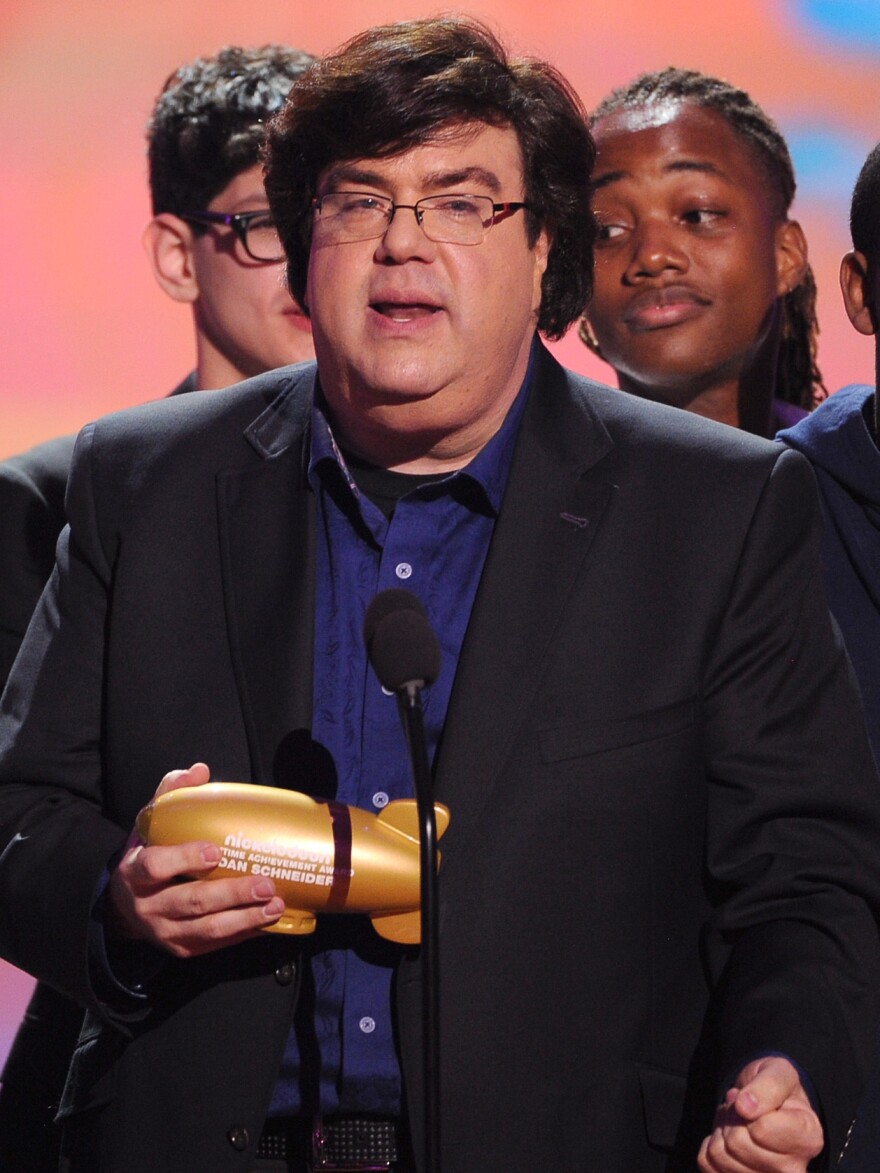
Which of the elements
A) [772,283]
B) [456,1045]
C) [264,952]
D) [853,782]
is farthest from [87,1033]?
[772,283]

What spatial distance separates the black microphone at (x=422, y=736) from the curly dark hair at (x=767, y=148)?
1.53m

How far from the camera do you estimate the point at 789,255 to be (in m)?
2.78

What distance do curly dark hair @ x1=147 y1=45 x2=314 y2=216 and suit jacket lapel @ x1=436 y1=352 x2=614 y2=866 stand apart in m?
1.07

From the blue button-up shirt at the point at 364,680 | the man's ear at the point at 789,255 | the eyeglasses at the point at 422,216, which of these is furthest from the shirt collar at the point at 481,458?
the man's ear at the point at 789,255

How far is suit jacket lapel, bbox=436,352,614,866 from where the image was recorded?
1.77 m

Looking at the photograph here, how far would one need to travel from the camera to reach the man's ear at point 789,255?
9.07ft

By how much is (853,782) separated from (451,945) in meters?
0.46

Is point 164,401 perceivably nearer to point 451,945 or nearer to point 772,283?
point 451,945

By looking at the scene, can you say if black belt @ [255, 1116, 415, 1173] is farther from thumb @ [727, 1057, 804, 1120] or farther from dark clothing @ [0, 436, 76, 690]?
dark clothing @ [0, 436, 76, 690]

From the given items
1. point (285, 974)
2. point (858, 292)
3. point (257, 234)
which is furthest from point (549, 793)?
point (257, 234)

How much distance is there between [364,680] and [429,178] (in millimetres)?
575

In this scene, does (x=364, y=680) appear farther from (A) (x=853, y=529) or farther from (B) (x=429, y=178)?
(A) (x=853, y=529)

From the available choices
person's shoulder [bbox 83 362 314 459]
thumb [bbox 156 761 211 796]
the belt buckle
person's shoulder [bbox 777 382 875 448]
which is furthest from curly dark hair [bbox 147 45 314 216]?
the belt buckle

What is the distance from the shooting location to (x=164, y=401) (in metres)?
2.12
